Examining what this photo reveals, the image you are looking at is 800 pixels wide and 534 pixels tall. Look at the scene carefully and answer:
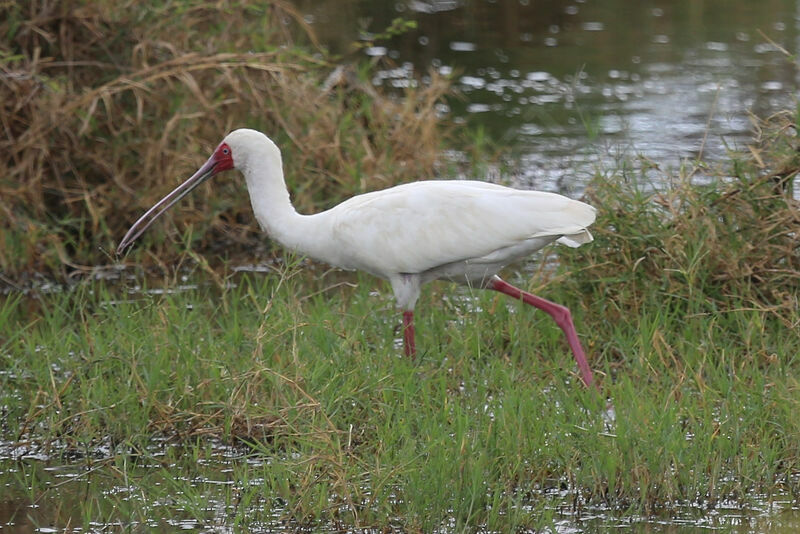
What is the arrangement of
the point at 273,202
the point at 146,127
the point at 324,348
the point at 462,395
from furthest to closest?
the point at 146,127
the point at 273,202
the point at 324,348
the point at 462,395

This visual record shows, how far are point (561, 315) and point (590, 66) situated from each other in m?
7.13

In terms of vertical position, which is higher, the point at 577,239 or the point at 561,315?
the point at 577,239

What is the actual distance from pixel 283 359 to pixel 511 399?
1.05 metres

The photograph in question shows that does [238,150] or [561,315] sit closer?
[561,315]

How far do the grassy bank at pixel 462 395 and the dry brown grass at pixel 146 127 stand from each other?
3.67ft

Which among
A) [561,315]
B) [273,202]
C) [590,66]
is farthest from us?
[590,66]

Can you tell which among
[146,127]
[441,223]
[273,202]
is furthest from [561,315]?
[146,127]

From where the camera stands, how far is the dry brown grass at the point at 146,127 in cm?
848

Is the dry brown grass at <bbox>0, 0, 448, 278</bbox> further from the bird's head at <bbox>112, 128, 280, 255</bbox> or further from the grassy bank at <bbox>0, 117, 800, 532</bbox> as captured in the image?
the bird's head at <bbox>112, 128, 280, 255</bbox>

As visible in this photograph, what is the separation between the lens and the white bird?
6160 millimetres

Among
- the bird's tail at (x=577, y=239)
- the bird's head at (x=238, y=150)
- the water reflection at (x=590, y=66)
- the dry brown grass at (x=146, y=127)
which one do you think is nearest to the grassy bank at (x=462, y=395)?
the bird's tail at (x=577, y=239)

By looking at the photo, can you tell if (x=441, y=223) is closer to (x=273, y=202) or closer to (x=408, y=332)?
(x=408, y=332)

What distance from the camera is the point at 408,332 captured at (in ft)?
21.0

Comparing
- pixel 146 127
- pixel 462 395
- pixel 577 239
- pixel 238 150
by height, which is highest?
pixel 238 150
